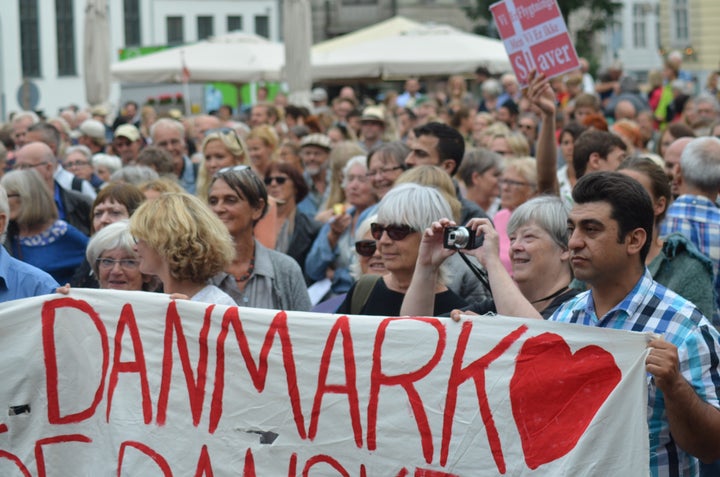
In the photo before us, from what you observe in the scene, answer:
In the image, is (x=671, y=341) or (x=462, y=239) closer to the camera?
(x=671, y=341)

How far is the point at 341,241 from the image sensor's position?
27.2 ft

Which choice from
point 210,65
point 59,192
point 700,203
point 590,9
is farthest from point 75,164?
point 590,9

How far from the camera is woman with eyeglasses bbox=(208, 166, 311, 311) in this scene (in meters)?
6.15

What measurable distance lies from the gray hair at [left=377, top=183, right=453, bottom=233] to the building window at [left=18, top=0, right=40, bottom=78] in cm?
4769

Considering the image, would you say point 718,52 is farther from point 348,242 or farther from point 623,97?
point 348,242

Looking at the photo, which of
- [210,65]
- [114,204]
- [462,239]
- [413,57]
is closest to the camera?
[462,239]

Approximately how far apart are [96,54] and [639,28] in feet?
124

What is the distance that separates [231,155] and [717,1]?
41.2m

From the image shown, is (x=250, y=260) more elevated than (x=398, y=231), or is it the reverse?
(x=398, y=231)

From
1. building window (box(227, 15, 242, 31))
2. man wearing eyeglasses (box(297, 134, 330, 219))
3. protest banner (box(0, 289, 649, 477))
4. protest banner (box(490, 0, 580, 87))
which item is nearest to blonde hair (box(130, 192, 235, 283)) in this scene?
protest banner (box(0, 289, 649, 477))

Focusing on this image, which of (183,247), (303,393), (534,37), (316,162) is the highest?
(534,37)

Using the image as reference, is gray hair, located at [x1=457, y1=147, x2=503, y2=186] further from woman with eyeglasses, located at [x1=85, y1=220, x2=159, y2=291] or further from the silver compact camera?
the silver compact camera

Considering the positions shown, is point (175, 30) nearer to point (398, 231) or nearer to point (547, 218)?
point (398, 231)

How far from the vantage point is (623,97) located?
16.6 metres
